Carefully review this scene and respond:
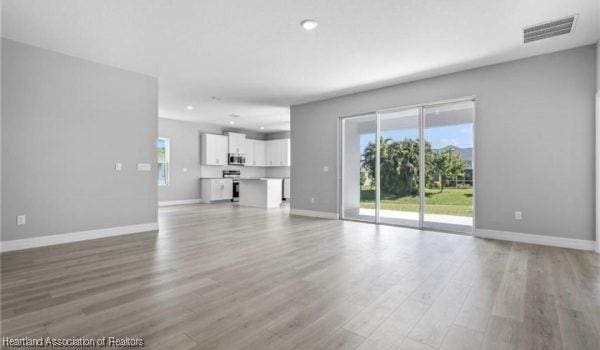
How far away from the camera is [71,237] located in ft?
13.8

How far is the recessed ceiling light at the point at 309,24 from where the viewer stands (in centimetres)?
332

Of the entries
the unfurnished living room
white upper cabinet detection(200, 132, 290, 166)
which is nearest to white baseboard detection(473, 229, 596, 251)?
the unfurnished living room

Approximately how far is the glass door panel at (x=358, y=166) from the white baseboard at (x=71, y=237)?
399cm

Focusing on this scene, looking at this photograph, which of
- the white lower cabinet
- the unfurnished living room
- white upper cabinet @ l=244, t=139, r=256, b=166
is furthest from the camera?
white upper cabinet @ l=244, t=139, r=256, b=166

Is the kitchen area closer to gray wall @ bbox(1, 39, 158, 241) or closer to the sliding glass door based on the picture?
the sliding glass door

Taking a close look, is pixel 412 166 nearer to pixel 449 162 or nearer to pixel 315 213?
pixel 449 162

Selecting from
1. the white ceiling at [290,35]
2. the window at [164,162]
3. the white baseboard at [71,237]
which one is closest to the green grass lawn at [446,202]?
the white ceiling at [290,35]

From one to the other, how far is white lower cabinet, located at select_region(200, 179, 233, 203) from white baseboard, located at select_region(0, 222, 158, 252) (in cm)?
479

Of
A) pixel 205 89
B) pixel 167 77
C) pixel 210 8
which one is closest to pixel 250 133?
pixel 205 89

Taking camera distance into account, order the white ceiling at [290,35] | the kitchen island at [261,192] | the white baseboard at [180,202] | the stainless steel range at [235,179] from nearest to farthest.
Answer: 1. the white ceiling at [290,35]
2. the kitchen island at [261,192]
3. the white baseboard at [180,202]
4. the stainless steel range at [235,179]

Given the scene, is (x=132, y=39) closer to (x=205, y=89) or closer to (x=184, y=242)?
(x=205, y=89)

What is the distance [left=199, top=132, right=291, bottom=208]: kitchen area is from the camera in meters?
8.85

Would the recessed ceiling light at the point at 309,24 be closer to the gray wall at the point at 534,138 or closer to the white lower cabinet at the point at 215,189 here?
the gray wall at the point at 534,138

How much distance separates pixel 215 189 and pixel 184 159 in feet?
4.67
